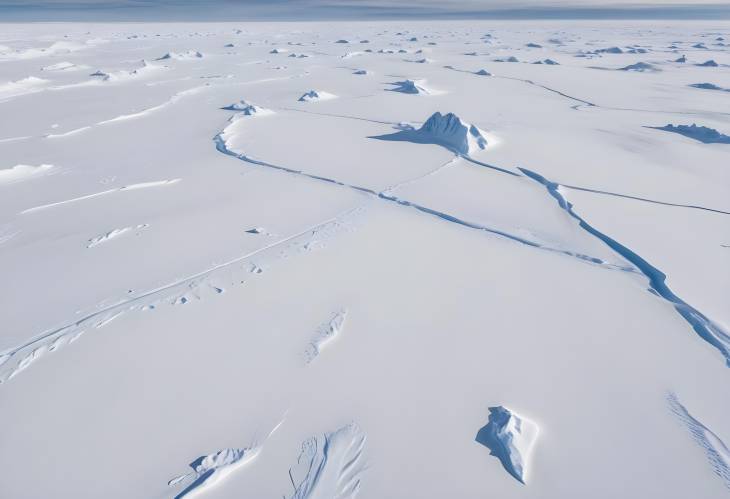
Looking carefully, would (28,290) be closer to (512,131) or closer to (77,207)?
(77,207)

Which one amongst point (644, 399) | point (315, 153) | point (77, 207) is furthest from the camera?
point (315, 153)

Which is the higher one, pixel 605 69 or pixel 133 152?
pixel 133 152

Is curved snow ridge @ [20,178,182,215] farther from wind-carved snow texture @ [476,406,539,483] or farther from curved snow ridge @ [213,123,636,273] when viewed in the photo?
wind-carved snow texture @ [476,406,539,483]

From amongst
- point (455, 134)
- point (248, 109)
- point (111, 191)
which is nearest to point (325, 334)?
point (111, 191)

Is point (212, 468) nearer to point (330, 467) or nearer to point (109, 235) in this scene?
point (330, 467)

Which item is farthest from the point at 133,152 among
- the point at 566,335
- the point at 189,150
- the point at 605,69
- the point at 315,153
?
the point at 605,69

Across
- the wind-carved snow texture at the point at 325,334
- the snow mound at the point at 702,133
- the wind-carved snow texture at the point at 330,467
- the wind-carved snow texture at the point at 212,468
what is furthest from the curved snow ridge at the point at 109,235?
the snow mound at the point at 702,133

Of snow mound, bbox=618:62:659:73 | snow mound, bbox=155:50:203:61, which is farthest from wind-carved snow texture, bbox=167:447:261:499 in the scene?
snow mound, bbox=155:50:203:61
